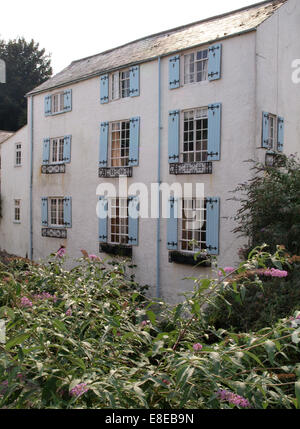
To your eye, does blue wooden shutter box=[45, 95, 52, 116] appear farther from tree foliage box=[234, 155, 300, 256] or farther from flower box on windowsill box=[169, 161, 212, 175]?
tree foliage box=[234, 155, 300, 256]

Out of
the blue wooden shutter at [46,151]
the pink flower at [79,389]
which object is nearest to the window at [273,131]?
the blue wooden shutter at [46,151]

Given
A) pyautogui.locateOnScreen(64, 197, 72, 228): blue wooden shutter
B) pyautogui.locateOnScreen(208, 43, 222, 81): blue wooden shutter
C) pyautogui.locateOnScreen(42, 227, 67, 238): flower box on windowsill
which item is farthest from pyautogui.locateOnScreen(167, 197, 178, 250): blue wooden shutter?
pyautogui.locateOnScreen(42, 227, 67, 238): flower box on windowsill

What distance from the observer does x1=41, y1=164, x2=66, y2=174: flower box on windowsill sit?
56.2 ft

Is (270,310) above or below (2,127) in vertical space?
below

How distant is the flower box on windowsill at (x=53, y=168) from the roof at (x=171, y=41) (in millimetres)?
3156

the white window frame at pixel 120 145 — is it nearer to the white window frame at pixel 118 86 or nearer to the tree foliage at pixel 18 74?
the white window frame at pixel 118 86

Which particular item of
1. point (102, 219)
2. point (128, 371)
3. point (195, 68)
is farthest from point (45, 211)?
point (128, 371)

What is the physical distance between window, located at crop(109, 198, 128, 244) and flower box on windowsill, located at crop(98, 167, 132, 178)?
0.85m

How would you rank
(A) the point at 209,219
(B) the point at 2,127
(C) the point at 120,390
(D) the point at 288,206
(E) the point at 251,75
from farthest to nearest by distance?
(B) the point at 2,127
(A) the point at 209,219
(E) the point at 251,75
(D) the point at 288,206
(C) the point at 120,390

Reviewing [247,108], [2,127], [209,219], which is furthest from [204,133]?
[2,127]

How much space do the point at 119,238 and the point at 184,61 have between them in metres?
6.11

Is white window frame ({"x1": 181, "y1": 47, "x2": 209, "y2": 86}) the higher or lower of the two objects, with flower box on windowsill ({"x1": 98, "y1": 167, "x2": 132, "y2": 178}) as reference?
higher
